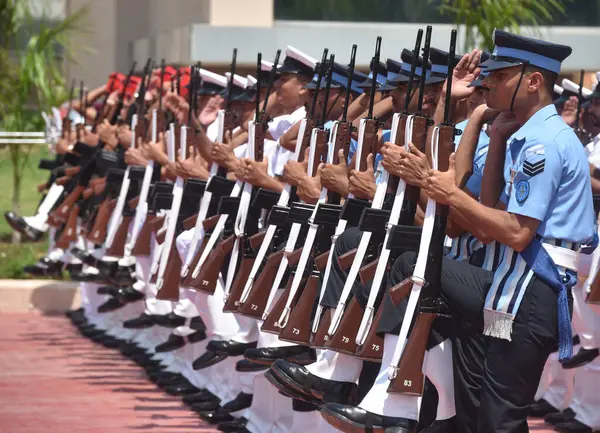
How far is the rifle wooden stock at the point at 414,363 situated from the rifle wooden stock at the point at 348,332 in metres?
0.52

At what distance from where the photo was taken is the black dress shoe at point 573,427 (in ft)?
25.8

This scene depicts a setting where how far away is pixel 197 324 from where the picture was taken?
959 cm

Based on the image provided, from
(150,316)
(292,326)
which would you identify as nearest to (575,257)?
(292,326)

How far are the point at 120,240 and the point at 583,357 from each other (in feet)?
13.2

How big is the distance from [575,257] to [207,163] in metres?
4.39

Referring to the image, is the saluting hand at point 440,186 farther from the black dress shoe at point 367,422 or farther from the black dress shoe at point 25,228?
the black dress shoe at point 25,228

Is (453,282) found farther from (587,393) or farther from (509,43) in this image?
(587,393)

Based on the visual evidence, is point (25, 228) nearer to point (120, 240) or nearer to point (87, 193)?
point (87, 193)

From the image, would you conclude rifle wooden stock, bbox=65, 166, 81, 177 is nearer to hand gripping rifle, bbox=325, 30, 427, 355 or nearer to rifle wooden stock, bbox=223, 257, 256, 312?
rifle wooden stock, bbox=223, 257, 256, 312

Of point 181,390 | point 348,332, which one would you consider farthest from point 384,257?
point 181,390

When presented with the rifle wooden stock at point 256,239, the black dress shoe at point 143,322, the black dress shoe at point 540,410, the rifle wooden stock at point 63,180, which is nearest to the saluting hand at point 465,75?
the rifle wooden stock at point 256,239

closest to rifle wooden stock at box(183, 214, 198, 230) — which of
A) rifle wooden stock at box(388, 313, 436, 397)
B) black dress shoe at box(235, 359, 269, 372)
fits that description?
black dress shoe at box(235, 359, 269, 372)

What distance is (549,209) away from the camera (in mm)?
5277

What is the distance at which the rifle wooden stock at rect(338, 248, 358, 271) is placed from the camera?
6184mm
